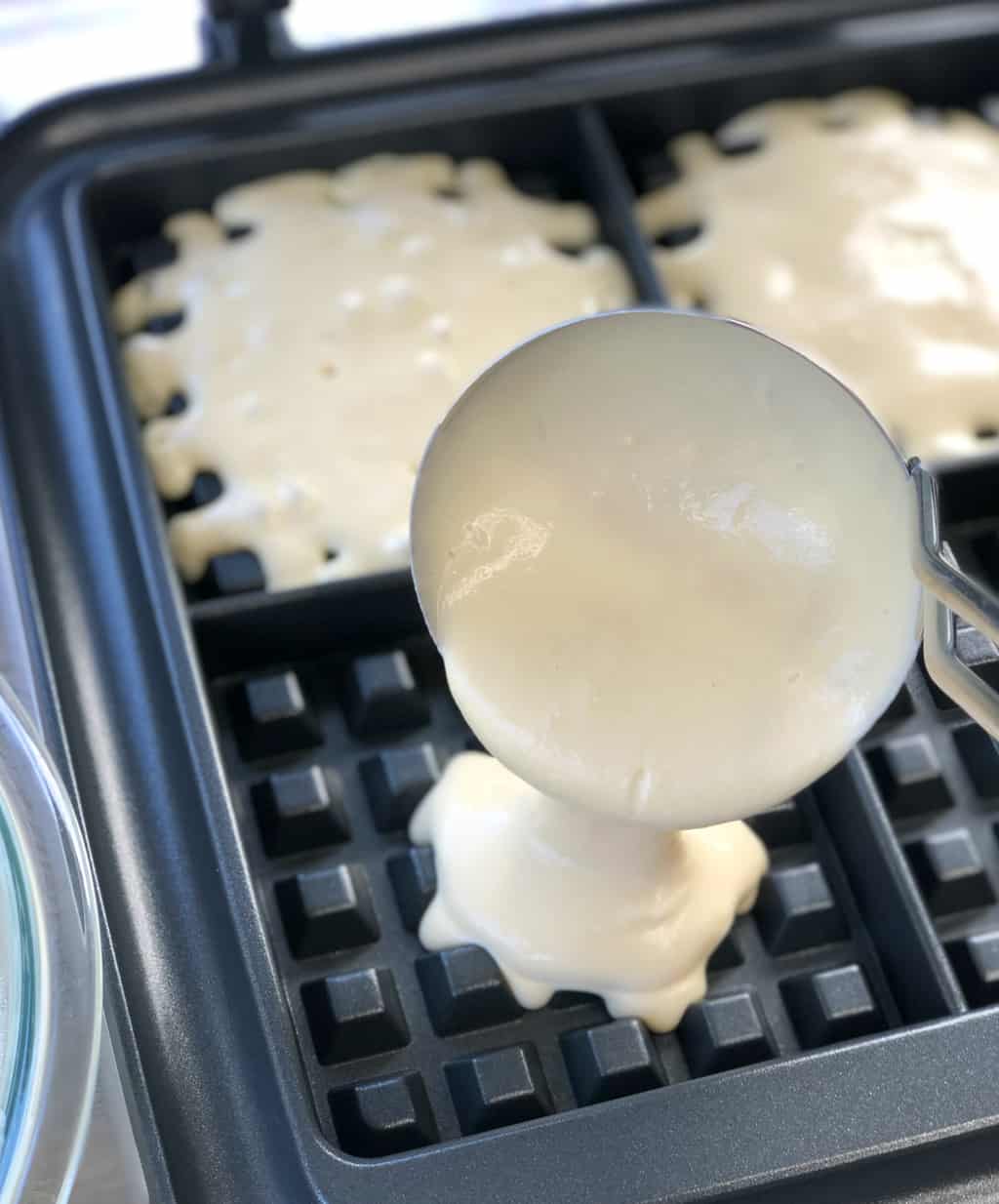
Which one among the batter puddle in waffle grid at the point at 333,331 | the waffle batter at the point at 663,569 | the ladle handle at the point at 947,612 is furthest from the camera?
the batter puddle in waffle grid at the point at 333,331

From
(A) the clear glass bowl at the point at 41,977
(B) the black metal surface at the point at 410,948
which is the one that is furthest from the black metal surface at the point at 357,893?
(A) the clear glass bowl at the point at 41,977

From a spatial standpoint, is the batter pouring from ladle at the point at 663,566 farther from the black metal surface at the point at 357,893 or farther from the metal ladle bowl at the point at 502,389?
the black metal surface at the point at 357,893

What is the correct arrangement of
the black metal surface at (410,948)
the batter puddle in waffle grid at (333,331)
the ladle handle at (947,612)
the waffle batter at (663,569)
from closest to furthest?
the ladle handle at (947,612)
the waffle batter at (663,569)
the black metal surface at (410,948)
the batter puddle in waffle grid at (333,331)

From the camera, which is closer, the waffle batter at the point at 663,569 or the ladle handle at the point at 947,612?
the ladle handle at the point at 947,612

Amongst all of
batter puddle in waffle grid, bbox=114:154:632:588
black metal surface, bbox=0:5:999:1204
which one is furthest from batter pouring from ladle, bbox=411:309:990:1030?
batter puddle in waffle grid, bbox=114:154:632:588

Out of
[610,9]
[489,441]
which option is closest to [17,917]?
[489,441]

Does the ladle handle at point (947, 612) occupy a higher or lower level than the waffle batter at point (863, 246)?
higher

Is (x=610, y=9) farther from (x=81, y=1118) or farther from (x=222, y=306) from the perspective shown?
(x=81, y=1118)
